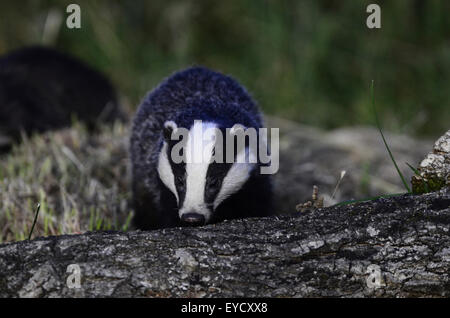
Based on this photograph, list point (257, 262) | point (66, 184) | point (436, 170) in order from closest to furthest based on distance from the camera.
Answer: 1. point (257, 262)
2. point (436, 170)
3. point (66, 184)

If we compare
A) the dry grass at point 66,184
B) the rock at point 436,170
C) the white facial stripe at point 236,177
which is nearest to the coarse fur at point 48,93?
the dry grass at point 66,184

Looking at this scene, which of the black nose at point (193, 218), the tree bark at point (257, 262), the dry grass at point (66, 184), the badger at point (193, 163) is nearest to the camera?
the tree bark at point (257, 262)

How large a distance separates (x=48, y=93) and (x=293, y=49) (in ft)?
9.20

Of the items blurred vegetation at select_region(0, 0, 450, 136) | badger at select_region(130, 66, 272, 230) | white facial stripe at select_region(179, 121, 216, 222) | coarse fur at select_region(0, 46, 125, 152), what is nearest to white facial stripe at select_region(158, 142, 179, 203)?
badger at select_region(130, 66, 272, 230)

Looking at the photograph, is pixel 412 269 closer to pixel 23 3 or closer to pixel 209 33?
pixel 209 33

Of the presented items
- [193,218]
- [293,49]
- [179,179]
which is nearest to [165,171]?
[179,179]

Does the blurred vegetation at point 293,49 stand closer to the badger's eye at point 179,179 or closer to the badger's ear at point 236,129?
the badger's ear at point 236,129

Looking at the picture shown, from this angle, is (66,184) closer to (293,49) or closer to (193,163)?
(193,163)

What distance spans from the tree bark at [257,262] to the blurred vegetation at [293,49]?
178 inches

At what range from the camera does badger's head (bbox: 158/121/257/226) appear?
9.89 ft

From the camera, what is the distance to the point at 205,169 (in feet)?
9.92

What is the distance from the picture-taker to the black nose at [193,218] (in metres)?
2.92

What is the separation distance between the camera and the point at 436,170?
269cm

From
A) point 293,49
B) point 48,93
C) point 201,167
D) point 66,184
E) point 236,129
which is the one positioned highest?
point 293,49
